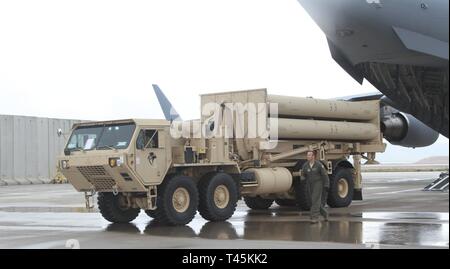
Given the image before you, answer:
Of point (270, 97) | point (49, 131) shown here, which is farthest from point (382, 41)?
point (49, 131)

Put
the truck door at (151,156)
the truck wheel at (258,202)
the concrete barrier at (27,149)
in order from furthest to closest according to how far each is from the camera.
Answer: the concrete barrier at (27,149) < the truck wheel at (258,202) < the truck door at (151,156)

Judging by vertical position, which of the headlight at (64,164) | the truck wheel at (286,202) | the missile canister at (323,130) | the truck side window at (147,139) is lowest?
the truck wheel at (286,202)

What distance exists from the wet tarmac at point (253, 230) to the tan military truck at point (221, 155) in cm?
49

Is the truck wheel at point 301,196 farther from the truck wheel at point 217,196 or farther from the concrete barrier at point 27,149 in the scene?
the concrete barrier at point 27,149

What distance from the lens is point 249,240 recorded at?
31.0 ft

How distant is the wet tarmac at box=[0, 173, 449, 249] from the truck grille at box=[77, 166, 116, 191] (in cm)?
81

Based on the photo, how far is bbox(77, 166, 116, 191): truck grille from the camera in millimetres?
11755

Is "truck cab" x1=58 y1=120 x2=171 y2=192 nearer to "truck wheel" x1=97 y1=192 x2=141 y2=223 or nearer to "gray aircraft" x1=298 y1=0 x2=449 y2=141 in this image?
"truck wheel" x1=97 y1=192 x2=141 y2=223

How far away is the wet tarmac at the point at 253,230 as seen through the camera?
8.91 m

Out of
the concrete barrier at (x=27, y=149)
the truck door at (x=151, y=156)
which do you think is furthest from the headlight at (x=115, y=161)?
the concrete barrier at (x=27, y=149)

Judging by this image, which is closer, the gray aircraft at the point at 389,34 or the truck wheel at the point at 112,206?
the gray aircraft at the point at 389,34

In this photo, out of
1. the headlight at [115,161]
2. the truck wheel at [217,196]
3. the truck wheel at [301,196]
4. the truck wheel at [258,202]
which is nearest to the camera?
the headlight at [115,161]

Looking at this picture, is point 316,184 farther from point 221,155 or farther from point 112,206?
point 112,206
